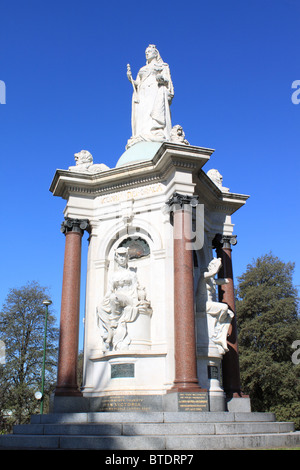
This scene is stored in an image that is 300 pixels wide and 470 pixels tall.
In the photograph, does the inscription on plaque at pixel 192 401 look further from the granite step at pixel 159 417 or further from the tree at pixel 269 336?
the tree at pixel 269 336

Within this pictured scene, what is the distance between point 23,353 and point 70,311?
19.8m

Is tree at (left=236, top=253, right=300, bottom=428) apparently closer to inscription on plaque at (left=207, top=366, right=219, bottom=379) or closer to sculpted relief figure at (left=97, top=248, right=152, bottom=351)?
inscription on plaque at (left=207, top=366, right=219, bottom=379)

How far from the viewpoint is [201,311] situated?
1567cm

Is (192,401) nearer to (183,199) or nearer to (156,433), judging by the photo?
(156,433)

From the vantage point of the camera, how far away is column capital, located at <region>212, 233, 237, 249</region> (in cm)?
1914

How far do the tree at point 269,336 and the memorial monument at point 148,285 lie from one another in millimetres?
17574

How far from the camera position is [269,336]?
3562 cm

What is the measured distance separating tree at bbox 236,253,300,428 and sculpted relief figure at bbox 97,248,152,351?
2150 centimetres

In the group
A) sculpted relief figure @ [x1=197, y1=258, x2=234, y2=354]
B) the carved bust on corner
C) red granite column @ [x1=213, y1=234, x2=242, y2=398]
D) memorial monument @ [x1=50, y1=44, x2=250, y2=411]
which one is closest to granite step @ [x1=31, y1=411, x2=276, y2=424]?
memorial monument @ [x1=50, y1=44, x2=250, y2=411]

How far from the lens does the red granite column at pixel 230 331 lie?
1745cm

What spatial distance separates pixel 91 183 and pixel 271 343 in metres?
23.4

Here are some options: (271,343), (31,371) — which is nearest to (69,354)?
(31,371)

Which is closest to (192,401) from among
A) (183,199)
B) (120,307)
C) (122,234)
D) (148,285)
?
(120,307)
